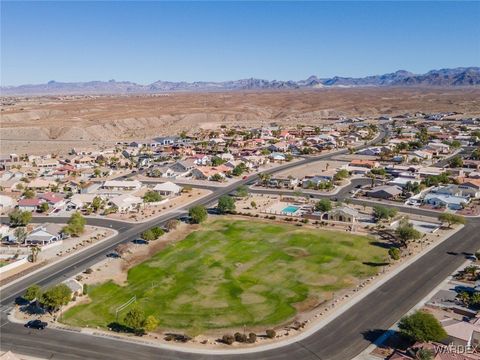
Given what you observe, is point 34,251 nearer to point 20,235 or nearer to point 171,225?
point 20,235

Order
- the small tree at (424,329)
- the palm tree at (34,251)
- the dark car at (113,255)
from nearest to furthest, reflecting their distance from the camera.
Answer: the small tree at (424,329), the palm tree at (34,251), the dark car at (113,255)

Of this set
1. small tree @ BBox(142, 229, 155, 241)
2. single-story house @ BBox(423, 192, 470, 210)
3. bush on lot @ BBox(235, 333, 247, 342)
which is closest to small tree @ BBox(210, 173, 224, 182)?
small tree @ BBox(142, 229, 155, 241)

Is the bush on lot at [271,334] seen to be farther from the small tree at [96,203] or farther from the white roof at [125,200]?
the small tree at [96,203]

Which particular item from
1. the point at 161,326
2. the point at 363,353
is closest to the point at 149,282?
the point at 161,326

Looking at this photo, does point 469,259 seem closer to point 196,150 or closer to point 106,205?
point 106,205

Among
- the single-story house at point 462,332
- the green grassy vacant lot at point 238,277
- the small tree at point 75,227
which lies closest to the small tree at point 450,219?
the green grassy vacant lot at point 238,277

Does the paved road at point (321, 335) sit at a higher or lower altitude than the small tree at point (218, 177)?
lower
